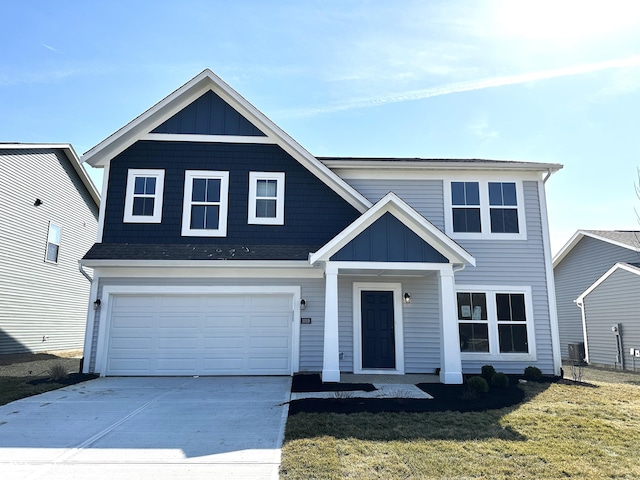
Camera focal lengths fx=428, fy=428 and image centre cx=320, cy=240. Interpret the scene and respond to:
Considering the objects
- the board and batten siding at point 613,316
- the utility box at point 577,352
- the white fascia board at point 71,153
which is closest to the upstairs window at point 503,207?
the board and batten siding at point 613,316

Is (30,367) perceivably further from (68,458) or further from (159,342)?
(68,458)

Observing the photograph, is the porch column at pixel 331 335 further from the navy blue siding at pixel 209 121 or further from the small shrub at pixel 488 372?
the navy blue siding at pixel 209 121

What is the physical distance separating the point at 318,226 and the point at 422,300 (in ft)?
11.0

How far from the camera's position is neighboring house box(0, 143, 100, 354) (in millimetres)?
14852

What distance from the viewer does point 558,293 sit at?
20875 millimetres

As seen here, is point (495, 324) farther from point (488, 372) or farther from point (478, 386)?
point (478, 386)

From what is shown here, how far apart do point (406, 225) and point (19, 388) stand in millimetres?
8653

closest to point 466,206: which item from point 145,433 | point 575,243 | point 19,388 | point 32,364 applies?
point 145,433

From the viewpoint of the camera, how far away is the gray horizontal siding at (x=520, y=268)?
37.6ft

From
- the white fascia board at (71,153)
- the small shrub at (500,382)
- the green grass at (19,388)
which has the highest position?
the white fascia board at (71,153)

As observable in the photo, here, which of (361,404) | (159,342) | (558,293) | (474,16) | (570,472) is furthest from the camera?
(558,293)

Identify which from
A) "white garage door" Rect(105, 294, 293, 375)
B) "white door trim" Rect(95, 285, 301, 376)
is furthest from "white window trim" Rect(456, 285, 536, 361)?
"white garage door" Rect(105, 294, 293, 375)

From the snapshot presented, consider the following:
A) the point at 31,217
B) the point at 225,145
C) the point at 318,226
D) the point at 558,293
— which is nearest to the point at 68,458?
the point at 318,226

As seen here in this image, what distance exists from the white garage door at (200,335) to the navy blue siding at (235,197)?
1561 millimetres
